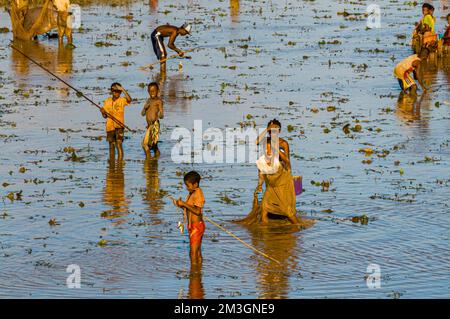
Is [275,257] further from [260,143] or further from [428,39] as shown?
[428,39]

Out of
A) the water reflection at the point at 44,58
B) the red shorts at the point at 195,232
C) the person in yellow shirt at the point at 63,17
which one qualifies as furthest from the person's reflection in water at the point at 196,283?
the person in yellow shirt at the point at 63,17

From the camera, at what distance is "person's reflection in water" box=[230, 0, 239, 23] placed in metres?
47.3

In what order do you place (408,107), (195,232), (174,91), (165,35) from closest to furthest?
(195,232) → (408,107) → (174,91) → (165,35)

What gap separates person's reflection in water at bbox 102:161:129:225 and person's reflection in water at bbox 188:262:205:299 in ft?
9.00

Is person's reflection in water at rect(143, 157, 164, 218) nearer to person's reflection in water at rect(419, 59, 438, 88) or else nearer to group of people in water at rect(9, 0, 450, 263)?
group of people in water at rect(9, 0, 450, 263)

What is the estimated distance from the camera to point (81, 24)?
46.8 meters

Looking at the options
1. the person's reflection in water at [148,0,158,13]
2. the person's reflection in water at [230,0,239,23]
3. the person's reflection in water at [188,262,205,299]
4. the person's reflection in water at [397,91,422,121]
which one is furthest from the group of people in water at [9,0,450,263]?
the person's reflection in water at [148,0,158,13]

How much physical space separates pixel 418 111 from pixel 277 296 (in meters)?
13.6

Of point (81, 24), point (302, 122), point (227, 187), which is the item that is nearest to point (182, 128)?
point (302, 122)

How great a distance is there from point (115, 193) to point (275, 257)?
4653 mm

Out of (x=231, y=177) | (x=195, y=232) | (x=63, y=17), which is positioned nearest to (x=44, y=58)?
(x=63, y=17)

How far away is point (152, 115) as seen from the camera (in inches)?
872

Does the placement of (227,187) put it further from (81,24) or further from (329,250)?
(81,24)

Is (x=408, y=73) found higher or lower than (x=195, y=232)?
higher
